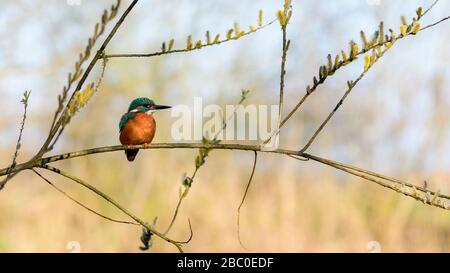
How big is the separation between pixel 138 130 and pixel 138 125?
14mm

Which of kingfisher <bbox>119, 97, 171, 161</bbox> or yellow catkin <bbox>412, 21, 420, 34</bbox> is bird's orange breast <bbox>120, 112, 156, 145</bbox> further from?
yellow catkin <bbox>412, 21, 420, 34</bbox>

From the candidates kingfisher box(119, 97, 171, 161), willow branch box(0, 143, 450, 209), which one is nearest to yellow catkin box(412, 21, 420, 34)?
willow branch box(0, 143, 450, 209)

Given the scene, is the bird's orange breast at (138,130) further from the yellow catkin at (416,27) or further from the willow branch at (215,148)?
the yellow catkin at (416,27)

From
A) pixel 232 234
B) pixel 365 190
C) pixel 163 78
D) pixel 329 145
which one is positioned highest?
pixel 163 78

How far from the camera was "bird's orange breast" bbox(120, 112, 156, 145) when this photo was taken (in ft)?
5.39

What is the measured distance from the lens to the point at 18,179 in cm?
583

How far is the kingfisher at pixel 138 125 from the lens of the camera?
1.64m

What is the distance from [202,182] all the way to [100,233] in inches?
36.7

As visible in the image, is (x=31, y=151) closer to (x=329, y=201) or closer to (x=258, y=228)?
(x=258, y=228)

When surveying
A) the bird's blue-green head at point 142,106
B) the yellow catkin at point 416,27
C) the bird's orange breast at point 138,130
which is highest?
the yellow catkin at point 416,27

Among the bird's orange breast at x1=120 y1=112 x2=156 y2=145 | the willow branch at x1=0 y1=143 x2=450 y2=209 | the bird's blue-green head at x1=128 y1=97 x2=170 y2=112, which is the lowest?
the willow branch at x1=0 y1=143 x2=450 y2=209

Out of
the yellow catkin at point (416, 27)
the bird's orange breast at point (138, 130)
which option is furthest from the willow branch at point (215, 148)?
the bird's orange breast at point (138, 130)

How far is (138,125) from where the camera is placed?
64.6 inches
